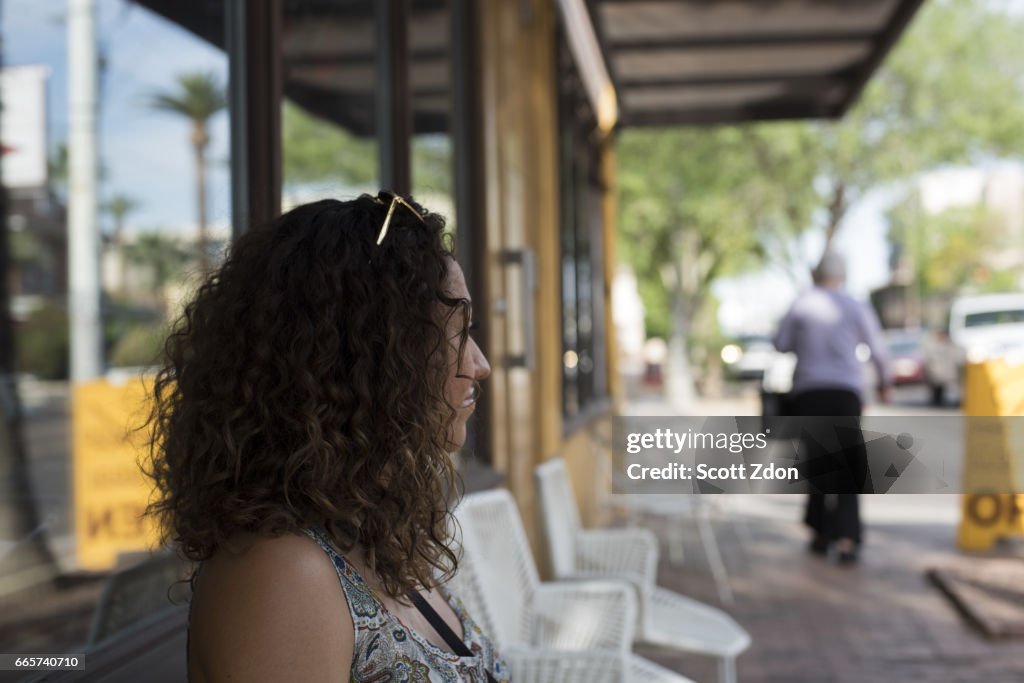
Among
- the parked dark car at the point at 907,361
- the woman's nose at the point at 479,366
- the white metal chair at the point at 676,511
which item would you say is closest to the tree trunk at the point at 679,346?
the parked dark car at the point at 907,361

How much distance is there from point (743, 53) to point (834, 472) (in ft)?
15.1

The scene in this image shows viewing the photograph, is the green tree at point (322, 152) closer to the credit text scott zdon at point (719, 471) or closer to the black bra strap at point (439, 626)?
the credit text scott zdon at point (719, 471)

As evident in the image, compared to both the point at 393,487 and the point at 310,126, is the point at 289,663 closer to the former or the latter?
the point at 393,487

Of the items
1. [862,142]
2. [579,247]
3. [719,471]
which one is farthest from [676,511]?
[862,142]

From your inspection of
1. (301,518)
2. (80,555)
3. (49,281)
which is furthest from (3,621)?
(49,281)

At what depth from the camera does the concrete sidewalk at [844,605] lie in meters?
4.73

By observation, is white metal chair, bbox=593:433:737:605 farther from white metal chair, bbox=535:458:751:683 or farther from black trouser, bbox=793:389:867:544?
white metal chair, bbox=535:458:751:683

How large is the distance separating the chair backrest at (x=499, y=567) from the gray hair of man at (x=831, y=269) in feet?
12.1

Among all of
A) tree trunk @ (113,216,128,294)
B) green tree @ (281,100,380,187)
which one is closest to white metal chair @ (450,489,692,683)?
green tree @ (281,100,380,187)

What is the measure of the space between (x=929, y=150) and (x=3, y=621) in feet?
73.8

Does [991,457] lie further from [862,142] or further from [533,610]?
[862,142]

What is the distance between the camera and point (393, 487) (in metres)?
1.31

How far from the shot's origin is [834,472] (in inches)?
174

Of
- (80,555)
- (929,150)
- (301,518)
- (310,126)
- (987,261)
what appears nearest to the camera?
(301,518)
